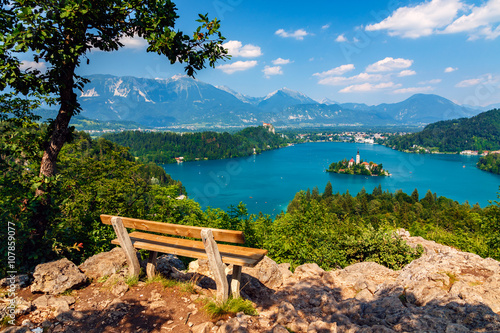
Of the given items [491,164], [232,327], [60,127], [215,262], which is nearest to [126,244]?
[215,262]

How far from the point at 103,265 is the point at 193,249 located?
184 centimetres

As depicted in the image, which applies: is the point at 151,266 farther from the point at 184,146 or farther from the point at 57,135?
the point at 184,146

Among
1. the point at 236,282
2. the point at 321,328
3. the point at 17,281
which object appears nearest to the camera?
the point at 321,328

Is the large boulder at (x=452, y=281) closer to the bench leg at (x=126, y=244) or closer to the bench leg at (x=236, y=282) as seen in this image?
the bench leg at (x=236, y=282)

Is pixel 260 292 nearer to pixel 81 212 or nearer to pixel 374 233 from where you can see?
pixel 374 233

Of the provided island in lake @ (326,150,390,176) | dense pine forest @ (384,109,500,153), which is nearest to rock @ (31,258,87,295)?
A: island in lake @ (326,150,390,176)

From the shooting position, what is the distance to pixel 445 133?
192500mm

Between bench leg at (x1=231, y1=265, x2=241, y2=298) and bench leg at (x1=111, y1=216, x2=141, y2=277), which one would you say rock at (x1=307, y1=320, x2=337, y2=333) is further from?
bench leg at (x1=111, y1=216, x2=141, y2=277)

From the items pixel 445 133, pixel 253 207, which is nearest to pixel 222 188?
pixel 253 207

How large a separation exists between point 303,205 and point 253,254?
804cm

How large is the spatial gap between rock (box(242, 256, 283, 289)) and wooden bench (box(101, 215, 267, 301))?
4.75 feet

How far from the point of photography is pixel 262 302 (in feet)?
15.5

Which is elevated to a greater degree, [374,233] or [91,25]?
[91,25]

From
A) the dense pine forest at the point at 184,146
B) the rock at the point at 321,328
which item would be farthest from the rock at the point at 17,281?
the dense pine forest at the point at 184,146
